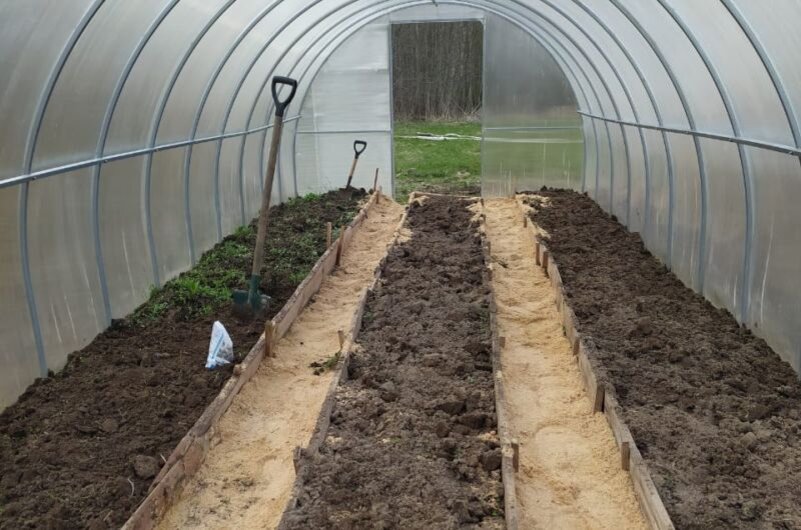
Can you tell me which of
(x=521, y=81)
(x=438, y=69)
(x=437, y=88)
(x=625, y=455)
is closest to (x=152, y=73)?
(x=625, y=455)

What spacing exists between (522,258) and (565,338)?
2880mm

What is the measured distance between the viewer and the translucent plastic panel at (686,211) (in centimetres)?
717

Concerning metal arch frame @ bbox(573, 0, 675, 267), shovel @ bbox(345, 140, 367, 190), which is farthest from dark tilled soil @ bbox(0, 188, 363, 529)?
shovel @ bbox(345, 140, 367, 190)

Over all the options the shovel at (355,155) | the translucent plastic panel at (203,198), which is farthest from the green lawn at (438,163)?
the translucent plastic panel at (203,198)

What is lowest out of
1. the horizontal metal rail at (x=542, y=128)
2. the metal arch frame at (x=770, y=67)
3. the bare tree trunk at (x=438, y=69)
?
the horizontal metal rail at (x=542, y=128)

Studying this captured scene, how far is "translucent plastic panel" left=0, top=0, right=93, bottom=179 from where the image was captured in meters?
4.54

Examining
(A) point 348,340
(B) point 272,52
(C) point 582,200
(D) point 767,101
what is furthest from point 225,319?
(C) point 582,200

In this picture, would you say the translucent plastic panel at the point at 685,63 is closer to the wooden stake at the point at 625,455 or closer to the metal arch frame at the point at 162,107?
the wooden stake at the point at 625,455

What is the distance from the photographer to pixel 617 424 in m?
4.38

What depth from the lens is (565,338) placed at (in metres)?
6.28

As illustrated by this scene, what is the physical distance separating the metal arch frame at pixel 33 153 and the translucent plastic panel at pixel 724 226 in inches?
209

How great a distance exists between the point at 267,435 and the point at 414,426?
1021 mm

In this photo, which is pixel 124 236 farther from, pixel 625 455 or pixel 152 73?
pixel 625 455

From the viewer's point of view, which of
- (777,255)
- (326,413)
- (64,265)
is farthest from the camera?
(64,265)
